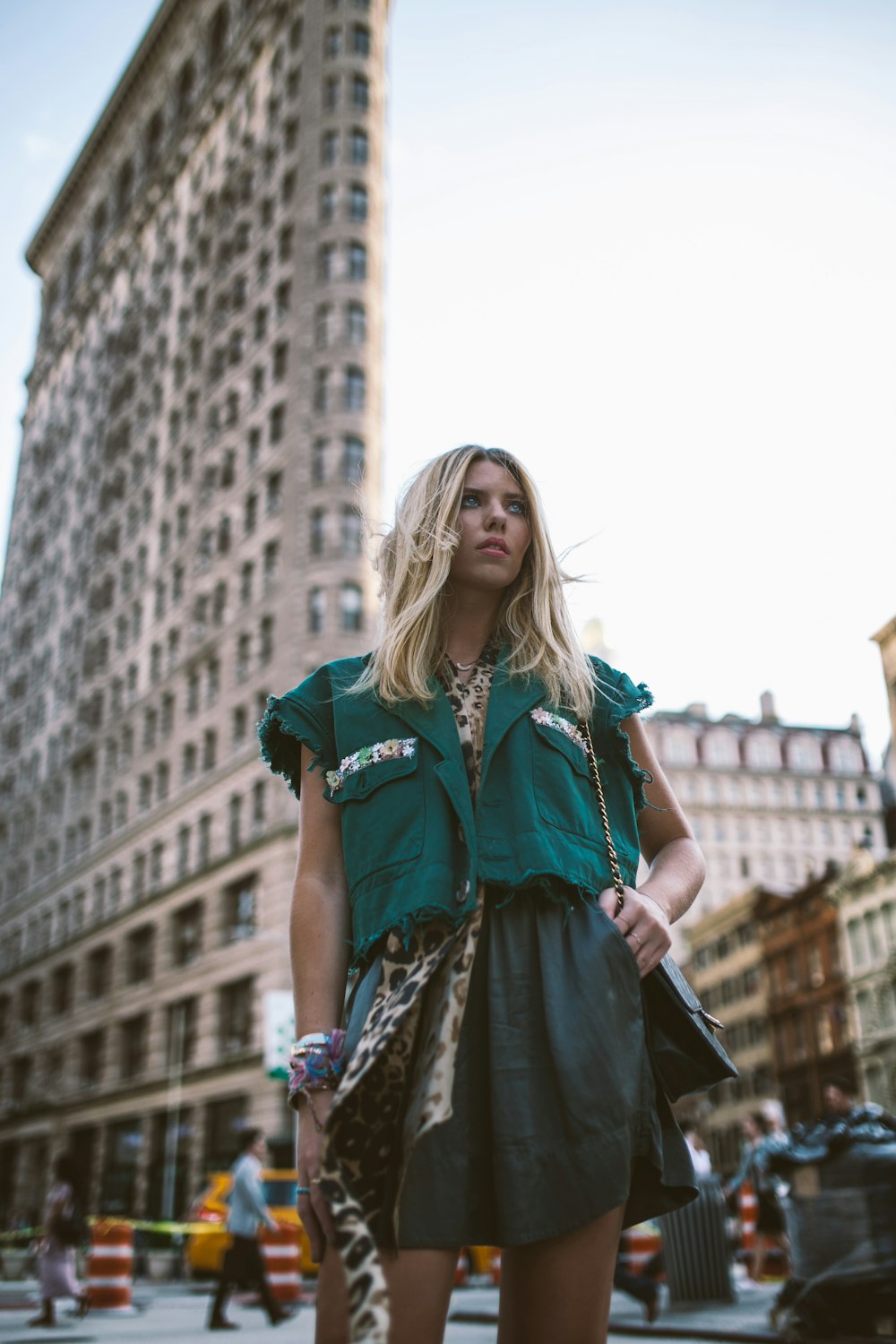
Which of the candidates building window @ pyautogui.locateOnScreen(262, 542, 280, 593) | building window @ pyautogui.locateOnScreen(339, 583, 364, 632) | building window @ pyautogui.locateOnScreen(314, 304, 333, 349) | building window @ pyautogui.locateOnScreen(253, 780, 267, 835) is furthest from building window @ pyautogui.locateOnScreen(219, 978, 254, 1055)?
building window @ pyautogui.locateOnScreen(314, 304, 333, 349)

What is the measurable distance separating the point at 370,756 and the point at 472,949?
1.49 ft

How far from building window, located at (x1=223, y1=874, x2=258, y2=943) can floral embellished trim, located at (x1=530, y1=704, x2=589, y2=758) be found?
124ft

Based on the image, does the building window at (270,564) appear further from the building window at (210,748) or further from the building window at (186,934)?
the building window at (186,934)

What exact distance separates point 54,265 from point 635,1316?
83954 millimetres

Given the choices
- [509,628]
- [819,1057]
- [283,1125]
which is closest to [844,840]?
[819,1057]

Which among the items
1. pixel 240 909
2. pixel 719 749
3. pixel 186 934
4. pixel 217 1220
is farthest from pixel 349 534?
pixel 719 749

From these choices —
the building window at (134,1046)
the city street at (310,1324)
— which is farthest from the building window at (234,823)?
the city street at (310,1324)

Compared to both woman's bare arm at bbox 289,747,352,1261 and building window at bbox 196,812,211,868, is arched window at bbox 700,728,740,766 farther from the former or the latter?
woman's bare arm at bbox 289,747,352,1261

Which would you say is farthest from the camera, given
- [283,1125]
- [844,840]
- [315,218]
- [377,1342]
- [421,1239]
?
[844,840]

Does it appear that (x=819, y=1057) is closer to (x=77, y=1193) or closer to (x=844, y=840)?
(x=844, y=840)

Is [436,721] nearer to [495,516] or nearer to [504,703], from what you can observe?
[504,703]

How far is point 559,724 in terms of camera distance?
8.05ft

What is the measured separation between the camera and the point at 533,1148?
2.01 meters

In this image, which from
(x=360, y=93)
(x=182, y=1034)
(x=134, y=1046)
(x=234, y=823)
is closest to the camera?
(x=234, y=823)
